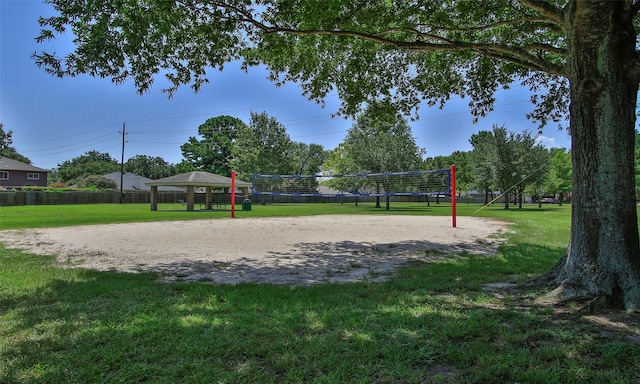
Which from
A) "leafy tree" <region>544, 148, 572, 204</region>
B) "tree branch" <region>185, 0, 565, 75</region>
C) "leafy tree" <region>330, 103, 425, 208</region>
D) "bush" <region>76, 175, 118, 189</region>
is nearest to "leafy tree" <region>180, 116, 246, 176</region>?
"bush" <region>76, 175, 118, 189</region>

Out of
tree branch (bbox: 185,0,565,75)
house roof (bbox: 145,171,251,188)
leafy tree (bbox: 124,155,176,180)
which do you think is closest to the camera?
tree branch (bbox: 185,0,565,75)

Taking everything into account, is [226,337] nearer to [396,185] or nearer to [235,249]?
[235,249]

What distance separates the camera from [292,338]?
9.40 ft

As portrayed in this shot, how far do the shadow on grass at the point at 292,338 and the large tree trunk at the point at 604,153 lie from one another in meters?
0.97

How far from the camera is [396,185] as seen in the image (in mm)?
31281

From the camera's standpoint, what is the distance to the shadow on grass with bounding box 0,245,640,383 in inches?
91.4

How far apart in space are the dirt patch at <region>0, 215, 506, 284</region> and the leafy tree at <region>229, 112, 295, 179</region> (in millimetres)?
34822

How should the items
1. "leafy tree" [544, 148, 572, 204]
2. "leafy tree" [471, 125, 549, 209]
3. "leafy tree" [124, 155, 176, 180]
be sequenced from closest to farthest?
"leafy tree" [471, 125, 549, 209]
"leafy tree" [544, 148, 572, 204]
"leafy tree" [124, 155, 176, 180]

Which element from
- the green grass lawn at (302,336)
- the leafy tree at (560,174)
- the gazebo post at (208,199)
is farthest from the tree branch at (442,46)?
the leafy tree at (560,174)

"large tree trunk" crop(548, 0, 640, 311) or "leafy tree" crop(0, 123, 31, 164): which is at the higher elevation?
"leafy tree" crop(0, 123, 31, 164)

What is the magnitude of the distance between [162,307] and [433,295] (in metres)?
2.93

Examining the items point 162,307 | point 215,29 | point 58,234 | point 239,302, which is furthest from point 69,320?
point 58,234

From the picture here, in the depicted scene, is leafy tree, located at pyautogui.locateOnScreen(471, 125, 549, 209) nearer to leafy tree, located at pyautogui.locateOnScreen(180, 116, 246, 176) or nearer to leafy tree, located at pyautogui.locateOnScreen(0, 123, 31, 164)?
leafy tree, located at pyautogui.locateOnScreen(180, 116, 246, 176)

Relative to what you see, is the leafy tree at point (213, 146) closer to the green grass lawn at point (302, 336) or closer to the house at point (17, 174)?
the house at point (17, 174)
